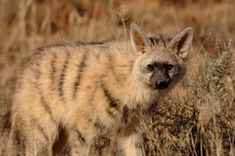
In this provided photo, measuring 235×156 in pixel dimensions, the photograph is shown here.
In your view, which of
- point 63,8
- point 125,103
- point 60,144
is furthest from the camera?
point 63,8

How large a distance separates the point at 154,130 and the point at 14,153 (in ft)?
4.49

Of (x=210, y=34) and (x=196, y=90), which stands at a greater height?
(x=210, y=34)

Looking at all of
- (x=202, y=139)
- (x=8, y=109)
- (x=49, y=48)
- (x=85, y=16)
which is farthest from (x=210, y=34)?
(x=85, y=16)

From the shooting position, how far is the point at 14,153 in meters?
7.47

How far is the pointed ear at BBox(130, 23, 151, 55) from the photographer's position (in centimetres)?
722

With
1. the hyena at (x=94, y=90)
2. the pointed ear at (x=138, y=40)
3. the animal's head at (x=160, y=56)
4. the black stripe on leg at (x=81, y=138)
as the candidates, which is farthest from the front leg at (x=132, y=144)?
the pointed ear at (x=138, y=40)

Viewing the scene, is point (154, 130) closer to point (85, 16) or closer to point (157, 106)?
point (157, 106)

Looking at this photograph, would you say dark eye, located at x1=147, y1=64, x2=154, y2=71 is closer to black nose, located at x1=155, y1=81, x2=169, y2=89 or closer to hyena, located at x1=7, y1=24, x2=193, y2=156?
hyena, located at x1=7, y1=24, x2=193, y2=156

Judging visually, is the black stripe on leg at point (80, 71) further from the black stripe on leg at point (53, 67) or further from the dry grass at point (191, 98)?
the dry grass at point (191, 98)

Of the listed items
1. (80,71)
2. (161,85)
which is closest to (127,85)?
(161,85)

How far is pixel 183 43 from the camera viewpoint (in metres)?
7.43

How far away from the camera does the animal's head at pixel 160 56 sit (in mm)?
7207

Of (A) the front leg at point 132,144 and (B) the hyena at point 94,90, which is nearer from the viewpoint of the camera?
(B) the hyena at point 94,90

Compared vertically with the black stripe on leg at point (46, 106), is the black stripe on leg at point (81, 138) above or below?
below
